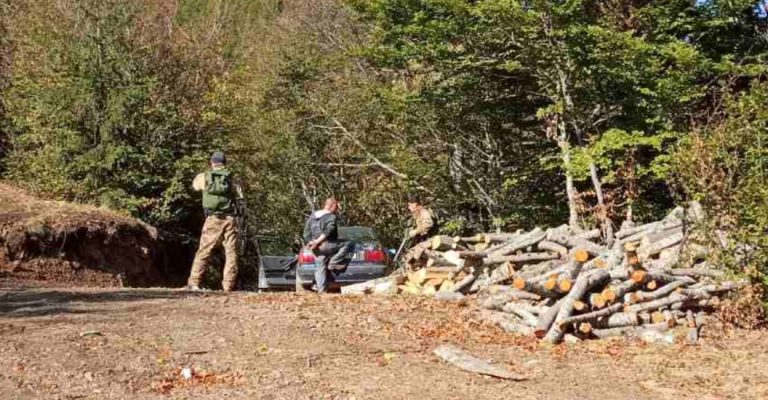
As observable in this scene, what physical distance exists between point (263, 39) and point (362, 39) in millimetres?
6313

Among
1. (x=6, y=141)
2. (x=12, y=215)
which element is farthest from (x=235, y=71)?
(x=12, y=215)

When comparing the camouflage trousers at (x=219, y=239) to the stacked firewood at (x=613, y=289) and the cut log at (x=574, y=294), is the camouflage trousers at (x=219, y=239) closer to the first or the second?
the stacked firewood at (x=613, y=289)

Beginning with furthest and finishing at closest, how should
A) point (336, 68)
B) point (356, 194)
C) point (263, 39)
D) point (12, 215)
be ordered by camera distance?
1. point (263, 39)
2. point (356, 194)
3. point (336, 68)
4. point (12, 215)

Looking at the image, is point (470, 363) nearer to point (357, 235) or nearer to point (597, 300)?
point (597, 300)

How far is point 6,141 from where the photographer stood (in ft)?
78.4

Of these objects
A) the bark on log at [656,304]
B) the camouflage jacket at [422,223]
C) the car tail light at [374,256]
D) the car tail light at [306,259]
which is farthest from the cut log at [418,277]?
the bark on log at [656,304]

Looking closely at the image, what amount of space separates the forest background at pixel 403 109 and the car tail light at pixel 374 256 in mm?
4410

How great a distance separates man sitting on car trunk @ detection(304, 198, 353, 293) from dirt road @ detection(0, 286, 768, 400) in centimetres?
260

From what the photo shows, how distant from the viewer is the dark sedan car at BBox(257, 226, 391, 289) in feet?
47.2

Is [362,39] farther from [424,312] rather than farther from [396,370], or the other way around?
[396,370]

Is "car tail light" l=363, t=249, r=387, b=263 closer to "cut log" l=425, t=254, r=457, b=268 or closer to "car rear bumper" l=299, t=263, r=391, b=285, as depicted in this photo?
"car rear bumper" l=299, t=263, r=391, b=285

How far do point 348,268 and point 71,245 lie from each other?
230 inches

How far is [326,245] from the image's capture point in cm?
1228

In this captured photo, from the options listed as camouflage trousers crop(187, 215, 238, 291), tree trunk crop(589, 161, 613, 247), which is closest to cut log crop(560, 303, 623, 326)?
camouflage trousers crop(187, 215, 238, 291)
